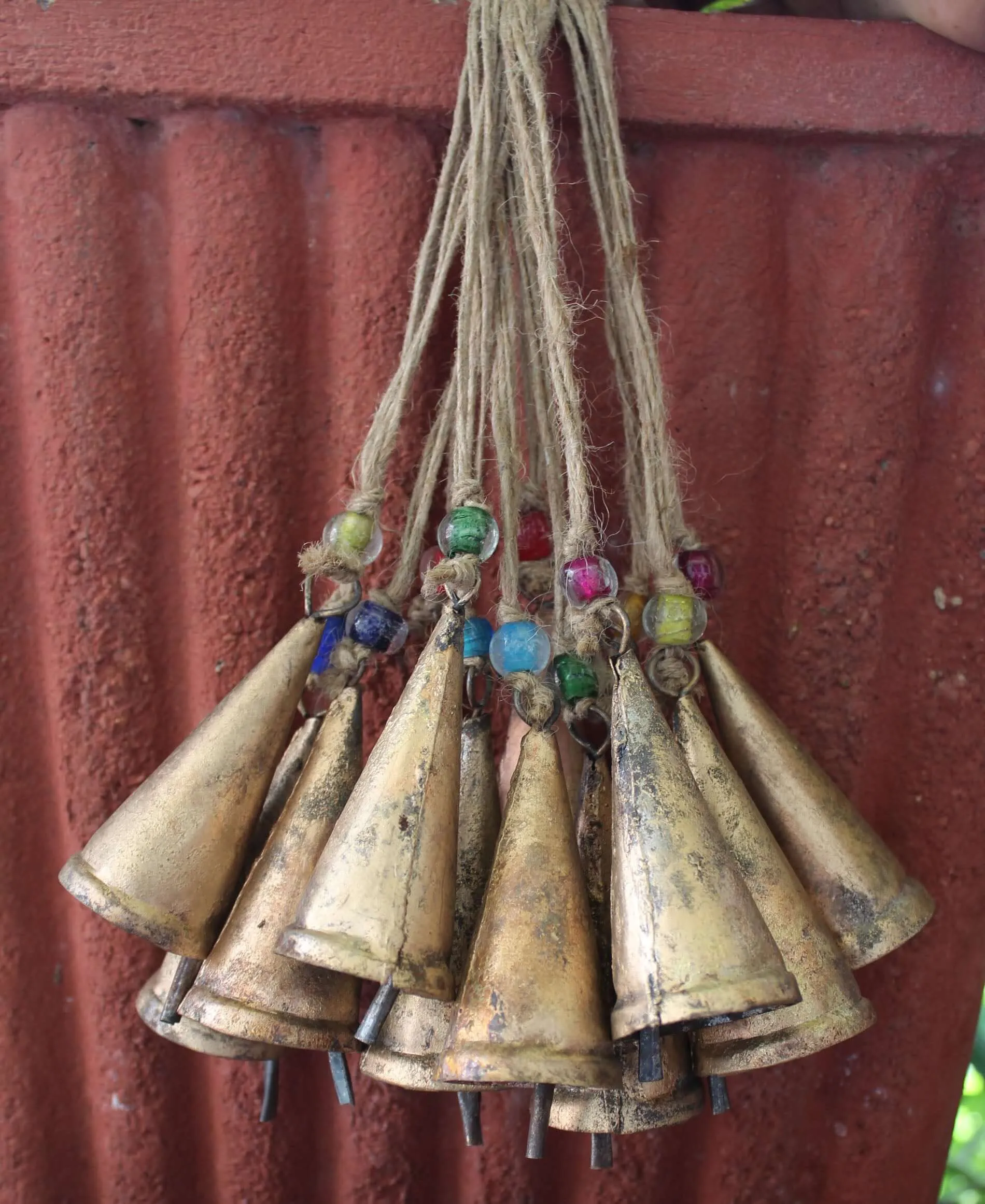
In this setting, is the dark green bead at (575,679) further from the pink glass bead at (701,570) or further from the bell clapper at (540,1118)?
the bell clapper at (540,1118)

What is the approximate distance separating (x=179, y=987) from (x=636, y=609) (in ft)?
1.25

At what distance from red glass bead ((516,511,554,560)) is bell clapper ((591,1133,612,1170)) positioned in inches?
14.2

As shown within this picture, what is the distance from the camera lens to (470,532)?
637 millimetres

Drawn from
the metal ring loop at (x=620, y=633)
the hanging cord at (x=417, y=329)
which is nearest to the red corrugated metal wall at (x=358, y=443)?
the hanging cord at (x=417, y=329)

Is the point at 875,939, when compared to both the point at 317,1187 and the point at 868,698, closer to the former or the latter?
the point at 868,698

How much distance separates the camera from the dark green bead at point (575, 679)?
0.65m

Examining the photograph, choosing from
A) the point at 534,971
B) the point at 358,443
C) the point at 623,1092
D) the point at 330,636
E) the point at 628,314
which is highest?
the point at 628,314

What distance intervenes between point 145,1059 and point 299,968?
284 millimetres

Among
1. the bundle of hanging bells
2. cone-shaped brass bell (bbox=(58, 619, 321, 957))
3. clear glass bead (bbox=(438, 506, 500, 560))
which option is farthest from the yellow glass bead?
Answer: cone-shaped brass bell (bbox=(58, 619, 321, 957))

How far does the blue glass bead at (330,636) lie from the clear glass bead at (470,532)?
9 centimetres

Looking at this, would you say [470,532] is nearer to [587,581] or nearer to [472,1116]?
[587,581]

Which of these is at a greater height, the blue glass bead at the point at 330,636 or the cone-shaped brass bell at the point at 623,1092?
the blue glass bead at the point at 330,636

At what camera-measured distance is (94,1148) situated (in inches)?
32.3

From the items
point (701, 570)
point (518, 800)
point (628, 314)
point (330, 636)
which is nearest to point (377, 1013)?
point (518, 800)
